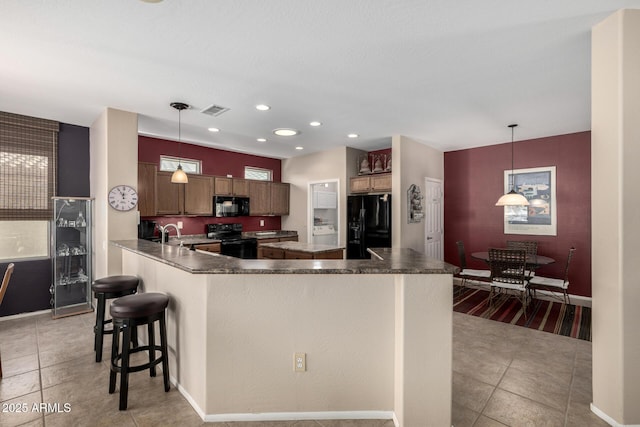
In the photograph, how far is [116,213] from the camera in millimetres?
3885

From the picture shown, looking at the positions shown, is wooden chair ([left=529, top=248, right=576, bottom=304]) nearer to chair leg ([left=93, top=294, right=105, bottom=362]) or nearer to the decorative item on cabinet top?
the decorative item on cabinet top

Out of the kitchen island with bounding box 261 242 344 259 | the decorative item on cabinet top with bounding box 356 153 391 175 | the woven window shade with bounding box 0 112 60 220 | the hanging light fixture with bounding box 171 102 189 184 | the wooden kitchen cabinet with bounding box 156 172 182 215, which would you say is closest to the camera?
the hanging light fixture with bounding box 171 102 189 184

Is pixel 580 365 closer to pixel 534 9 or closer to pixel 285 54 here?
pixel 534 9

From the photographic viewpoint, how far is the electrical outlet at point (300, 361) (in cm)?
208

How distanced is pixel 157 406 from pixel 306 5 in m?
2.86

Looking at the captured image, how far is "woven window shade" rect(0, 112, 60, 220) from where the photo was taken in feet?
13.0

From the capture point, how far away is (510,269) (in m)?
4.34

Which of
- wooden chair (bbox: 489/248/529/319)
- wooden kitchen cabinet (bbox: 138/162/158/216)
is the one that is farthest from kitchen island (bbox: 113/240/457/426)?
wooden kitchen cabinet (bbox: 138/162/158/216)

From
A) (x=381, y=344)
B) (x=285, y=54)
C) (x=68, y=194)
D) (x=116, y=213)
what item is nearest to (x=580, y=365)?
(x=381, y=344)

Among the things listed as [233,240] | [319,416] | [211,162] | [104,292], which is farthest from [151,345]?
[211,162]

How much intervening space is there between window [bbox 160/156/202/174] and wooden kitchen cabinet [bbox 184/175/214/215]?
43 cm

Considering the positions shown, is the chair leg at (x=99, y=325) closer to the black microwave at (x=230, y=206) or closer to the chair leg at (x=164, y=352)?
the chair leg at (x=164, y=352)

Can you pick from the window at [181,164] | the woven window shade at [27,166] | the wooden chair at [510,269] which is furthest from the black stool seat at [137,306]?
the wooden chair at [510,269]

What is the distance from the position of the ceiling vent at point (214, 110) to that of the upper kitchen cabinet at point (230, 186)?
195 centimetres
